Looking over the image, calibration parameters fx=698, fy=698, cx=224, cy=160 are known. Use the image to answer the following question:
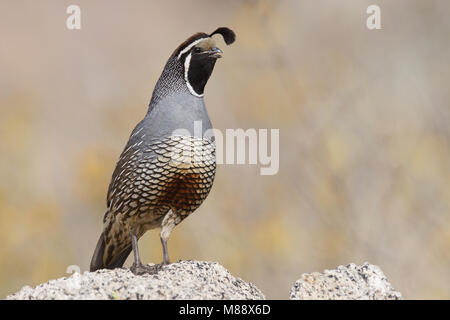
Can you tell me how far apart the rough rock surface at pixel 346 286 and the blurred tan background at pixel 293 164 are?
2.03 metres

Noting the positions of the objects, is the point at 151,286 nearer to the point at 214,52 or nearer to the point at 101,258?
the point at 101,258

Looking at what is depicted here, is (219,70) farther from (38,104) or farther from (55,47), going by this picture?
(55,47)

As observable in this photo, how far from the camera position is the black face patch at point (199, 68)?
387 centimetres

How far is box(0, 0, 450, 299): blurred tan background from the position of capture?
5.41 m

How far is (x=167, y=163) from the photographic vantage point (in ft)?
12.0

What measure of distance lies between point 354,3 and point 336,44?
89 cm

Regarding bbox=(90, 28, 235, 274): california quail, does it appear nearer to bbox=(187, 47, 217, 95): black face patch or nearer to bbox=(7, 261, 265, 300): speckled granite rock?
bbox=(187, 47, 217, 95): black face patch

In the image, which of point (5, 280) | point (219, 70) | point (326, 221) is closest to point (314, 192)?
point (326, 221)

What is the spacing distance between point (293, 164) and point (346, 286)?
8.72 feet

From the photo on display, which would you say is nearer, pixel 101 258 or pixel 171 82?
pixel 171 82

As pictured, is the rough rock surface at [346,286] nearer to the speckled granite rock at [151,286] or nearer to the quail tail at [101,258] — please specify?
the speckled granite rock at [151,286]

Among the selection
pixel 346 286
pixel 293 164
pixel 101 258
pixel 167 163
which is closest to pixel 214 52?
pixel 167 163

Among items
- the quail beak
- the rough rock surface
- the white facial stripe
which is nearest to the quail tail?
the white facial stripe

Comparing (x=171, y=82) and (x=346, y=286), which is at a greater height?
(x=171, y=82)
